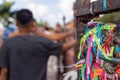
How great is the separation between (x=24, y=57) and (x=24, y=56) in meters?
0.01

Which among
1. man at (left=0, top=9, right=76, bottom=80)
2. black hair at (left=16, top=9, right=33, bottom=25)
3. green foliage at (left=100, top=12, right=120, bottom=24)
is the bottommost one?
man at (left=0, top=9, right=76, bottom=80)

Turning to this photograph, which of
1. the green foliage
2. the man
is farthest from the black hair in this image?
the green foliage

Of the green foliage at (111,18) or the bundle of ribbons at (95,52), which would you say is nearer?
the bundle of ribbons at (95,52)

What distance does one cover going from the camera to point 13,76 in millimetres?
3602

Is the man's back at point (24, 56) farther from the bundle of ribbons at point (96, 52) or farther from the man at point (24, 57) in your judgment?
the bundle of ribbons at point (96, 52)

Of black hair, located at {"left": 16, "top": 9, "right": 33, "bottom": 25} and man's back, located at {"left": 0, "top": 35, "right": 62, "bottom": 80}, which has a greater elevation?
black hair, located at {"left": 16, "top": 9, "right": 33, "bottom": 25}

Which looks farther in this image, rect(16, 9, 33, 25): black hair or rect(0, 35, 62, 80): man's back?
rect(16, 9, 33, 25): black hair

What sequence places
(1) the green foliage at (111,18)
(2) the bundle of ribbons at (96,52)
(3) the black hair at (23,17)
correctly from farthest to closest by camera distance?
(3) the black hair at (23,17)
(1) the green foliage at (111,18)
(2) the bundle of ribbons at (96,52)

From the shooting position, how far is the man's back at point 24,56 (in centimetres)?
360

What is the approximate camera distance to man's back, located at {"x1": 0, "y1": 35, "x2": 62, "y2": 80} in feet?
11.8

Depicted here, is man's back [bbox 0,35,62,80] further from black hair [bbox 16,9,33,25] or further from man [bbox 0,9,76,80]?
black hair [bbox 16,9,33,25]

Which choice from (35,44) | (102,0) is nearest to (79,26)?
(102,0)

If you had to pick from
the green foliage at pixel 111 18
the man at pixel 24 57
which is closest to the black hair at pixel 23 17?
the man at pixel 24 57

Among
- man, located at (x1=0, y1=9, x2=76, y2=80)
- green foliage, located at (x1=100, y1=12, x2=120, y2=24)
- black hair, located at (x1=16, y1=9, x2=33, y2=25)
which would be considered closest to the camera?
green foliage, located at (x1=100, y1=12, x2=120, y2=24)
